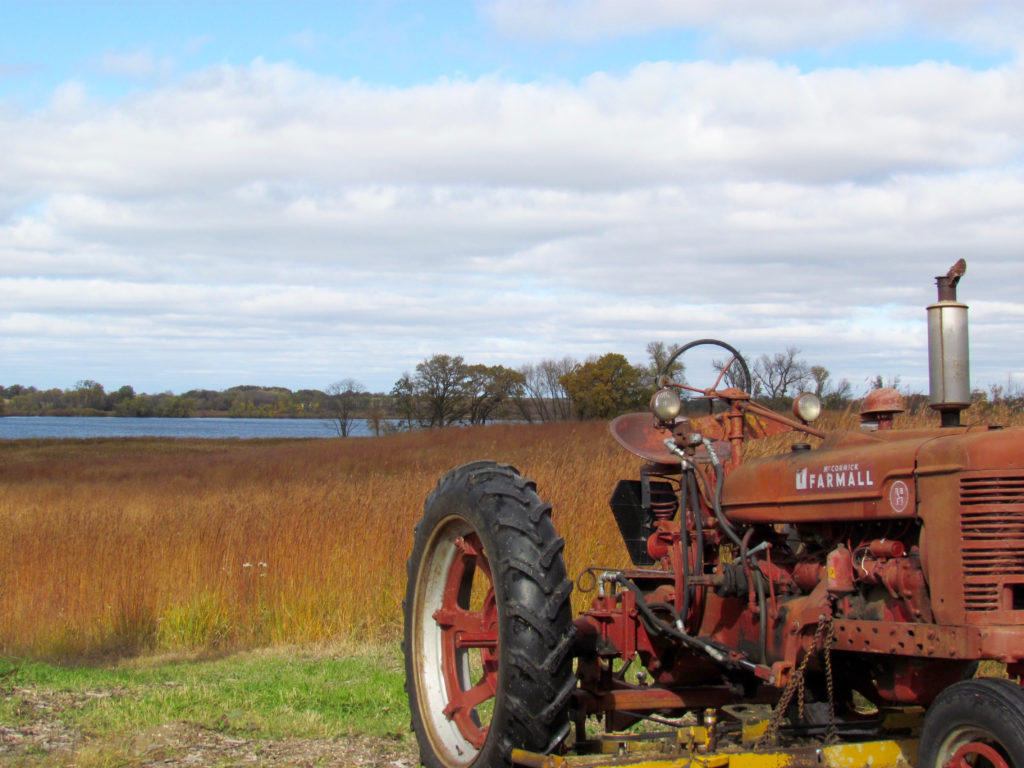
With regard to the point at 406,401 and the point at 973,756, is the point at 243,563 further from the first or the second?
the point at 406,401

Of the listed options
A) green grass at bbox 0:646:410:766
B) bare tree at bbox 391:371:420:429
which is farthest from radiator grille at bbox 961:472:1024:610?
bare tree at bbox 391:371:420:429

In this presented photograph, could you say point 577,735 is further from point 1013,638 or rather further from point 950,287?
point 950,287

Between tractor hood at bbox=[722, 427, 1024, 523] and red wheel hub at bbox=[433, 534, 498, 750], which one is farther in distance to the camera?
red wheel hub at bbox=[433, 534, 498, 750]

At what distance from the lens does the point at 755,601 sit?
12.0 ft

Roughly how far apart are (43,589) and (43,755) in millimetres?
4522

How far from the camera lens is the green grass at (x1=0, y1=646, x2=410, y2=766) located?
489 cm

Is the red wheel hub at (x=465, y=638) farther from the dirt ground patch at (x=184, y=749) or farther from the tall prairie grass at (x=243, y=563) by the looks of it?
the tall prairie grass at (x=243, y=563)

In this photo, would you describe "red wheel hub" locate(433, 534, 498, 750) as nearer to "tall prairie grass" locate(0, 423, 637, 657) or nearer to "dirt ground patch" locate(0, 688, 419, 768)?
"dirt ground patch" locate(0, 688, 419, 768)

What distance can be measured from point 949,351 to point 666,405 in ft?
3.53

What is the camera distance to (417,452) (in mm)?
25641

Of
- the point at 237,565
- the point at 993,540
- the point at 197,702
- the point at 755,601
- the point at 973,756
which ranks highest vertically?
the point at 993,540

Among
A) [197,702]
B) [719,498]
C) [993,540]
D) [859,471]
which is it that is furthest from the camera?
[197,702]

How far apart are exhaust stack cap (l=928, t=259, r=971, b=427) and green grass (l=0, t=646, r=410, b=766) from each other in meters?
3.03

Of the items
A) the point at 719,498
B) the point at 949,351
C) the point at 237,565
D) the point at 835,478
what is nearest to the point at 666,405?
the point at 719,498
